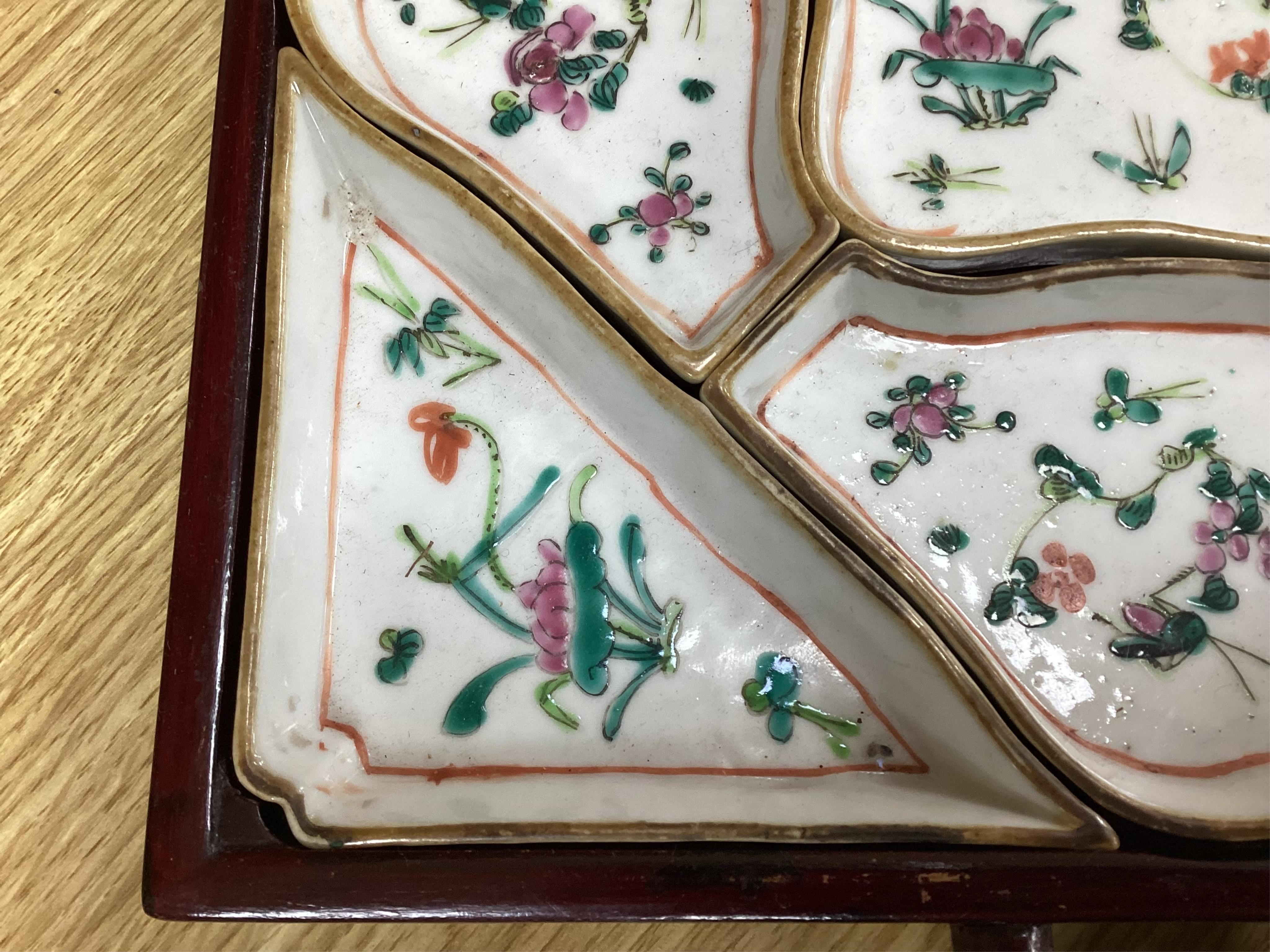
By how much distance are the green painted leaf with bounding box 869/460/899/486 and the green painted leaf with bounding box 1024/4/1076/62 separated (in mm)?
460

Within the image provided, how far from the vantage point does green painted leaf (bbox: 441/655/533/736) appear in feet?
2.57

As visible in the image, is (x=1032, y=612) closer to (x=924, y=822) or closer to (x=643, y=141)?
(x=924, y=822)

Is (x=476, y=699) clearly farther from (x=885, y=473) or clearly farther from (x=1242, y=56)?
(x=1242, y=56)

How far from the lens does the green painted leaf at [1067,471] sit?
88 centimetres

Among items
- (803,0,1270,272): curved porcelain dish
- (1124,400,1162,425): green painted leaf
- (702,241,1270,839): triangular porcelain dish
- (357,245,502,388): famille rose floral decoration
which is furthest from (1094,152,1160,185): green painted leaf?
(357,245,502,388): famille rose floral decoration

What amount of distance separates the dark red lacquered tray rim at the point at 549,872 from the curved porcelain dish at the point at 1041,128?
55cm

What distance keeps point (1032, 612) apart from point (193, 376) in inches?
32.2

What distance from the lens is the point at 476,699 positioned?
0.79m

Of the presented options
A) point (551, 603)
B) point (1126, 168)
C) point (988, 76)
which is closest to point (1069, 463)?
point (1126, 168)

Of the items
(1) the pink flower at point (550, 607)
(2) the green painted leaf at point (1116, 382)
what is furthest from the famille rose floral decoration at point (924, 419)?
(1) the pink flower at point (550, 607)

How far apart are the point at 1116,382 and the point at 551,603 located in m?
0.65

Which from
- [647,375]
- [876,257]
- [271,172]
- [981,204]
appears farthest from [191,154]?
Answer: [981,204]

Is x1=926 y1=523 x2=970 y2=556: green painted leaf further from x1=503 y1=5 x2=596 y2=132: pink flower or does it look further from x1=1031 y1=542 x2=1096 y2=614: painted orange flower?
x1=503 y1=5 x2=596 y2=132: pink flower

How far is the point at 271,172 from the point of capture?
2.58ft
